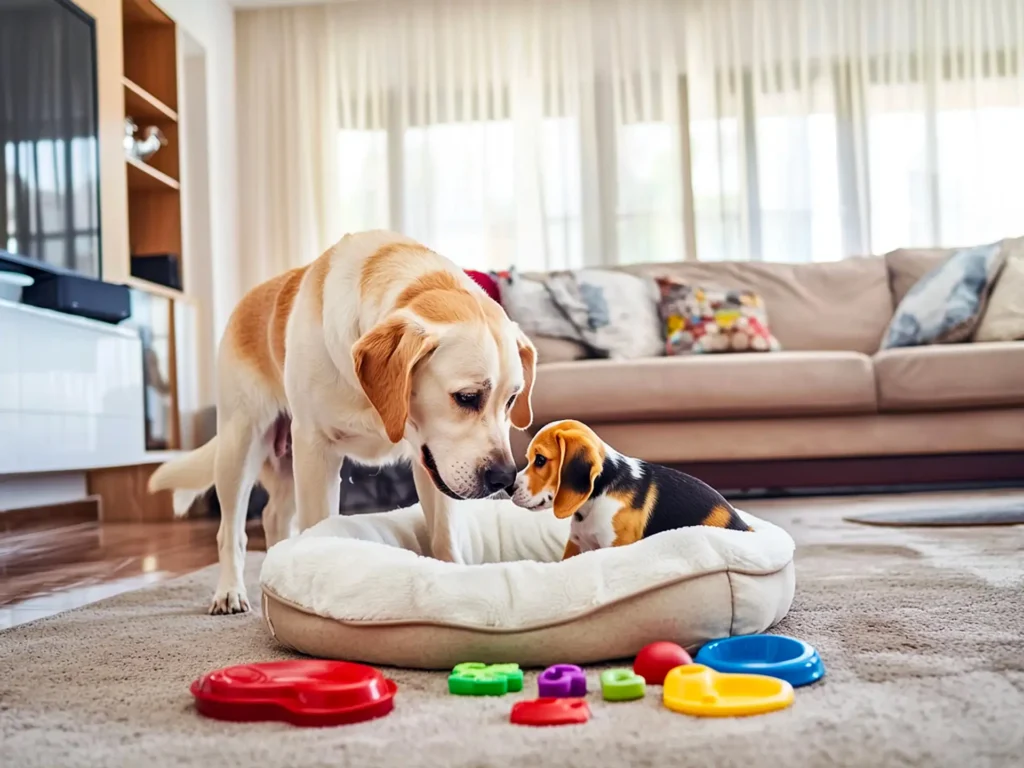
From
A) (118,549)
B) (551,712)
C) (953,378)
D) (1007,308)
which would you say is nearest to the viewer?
(551,712)

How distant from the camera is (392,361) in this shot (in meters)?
1.43

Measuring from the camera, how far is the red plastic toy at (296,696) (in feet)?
3.26

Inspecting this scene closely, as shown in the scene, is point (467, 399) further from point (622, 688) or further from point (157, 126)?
point (157, 126)

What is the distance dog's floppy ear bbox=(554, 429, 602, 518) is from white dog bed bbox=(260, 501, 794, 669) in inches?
6.7

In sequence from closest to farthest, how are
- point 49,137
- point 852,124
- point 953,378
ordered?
point 49,137 < point 953,378 < point 852,124

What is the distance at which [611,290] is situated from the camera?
13.4 feet

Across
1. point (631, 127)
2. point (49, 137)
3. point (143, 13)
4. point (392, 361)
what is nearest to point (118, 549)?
point (49, 137)

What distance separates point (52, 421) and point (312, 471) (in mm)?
1754

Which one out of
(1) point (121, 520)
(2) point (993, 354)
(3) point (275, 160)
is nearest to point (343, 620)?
(2) point (993, 354)

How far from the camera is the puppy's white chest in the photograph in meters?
1.45

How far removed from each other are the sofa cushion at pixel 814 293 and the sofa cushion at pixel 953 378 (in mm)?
654

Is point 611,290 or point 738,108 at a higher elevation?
point 738,108

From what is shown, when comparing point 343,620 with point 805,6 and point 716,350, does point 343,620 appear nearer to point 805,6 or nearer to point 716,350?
point 716,350

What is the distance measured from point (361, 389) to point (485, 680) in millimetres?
595
